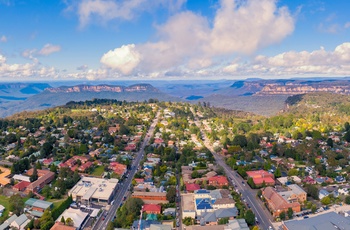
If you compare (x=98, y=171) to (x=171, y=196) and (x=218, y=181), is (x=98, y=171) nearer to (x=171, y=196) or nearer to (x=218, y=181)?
(x=171, y=196)

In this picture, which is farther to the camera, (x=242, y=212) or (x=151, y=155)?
(x=151, y=155)

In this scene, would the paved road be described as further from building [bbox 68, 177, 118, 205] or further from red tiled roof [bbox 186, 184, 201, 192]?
red tiled roof [bbox 186, 184, 201, 192]

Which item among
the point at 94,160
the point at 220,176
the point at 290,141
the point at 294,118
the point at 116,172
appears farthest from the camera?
the point at 294,118

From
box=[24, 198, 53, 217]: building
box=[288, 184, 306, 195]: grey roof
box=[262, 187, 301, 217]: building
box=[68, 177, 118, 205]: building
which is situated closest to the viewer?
box=[262, 187, 301, 217]: building

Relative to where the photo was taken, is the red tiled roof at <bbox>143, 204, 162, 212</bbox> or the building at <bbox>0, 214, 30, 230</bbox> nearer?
the building at <bbox>0, 214, 30, 230</bbox>

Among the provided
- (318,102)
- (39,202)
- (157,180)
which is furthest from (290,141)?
(318,102)

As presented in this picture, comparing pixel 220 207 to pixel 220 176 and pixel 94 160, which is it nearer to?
pixel 220 176

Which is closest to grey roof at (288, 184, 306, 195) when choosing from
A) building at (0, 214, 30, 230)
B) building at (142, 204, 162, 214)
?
building at (142, 204, 162, 214)
